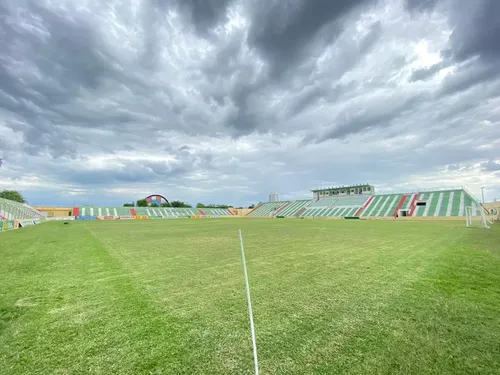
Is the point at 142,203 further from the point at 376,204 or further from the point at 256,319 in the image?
the point at 256,319

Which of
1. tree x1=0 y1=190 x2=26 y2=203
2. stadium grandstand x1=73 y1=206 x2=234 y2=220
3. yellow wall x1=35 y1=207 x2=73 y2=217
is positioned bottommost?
stadium grandstand x1=73 y1=206 x2=234 y2=220

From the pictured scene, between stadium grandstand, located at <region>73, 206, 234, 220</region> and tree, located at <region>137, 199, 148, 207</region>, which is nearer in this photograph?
stadium grandstand, located at <region>73, 206, 234, 220</region>

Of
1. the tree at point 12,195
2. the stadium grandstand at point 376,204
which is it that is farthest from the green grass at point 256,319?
the tree at point 12,195

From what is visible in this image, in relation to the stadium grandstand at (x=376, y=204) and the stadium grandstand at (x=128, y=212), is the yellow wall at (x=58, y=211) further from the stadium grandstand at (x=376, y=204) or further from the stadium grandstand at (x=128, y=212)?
the stadium grandstand at (x=376, y=204)

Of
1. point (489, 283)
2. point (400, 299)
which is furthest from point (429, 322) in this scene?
point (489, 283)

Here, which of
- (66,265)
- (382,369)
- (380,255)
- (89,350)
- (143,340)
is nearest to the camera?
(382,369)

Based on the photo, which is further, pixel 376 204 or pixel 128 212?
pixel 128 212

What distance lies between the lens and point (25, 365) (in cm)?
255

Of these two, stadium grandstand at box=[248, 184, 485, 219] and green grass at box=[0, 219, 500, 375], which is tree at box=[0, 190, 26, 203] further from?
green grass at box=[0, 219, 500, 375]

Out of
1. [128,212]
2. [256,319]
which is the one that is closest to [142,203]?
[128,212]

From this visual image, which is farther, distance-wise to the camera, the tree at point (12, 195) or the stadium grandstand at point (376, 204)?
the tree at point (12, 195)

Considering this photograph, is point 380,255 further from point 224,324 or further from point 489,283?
point 224,324

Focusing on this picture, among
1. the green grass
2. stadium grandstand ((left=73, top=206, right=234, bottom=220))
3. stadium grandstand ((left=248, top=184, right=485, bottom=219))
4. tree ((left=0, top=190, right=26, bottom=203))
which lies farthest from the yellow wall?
the green grass

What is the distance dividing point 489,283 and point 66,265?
1152 centimetres
